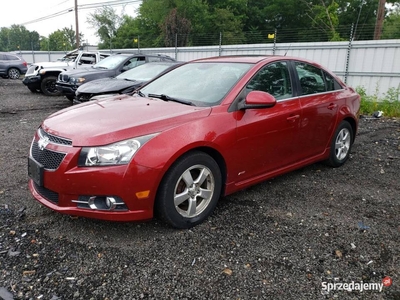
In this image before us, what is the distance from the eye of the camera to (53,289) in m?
2.36

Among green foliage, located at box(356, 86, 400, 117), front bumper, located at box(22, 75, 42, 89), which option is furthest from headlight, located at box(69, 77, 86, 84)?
green foliage, located at box(356, 86, 400, 117)

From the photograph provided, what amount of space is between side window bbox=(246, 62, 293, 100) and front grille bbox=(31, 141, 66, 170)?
76.9 inches

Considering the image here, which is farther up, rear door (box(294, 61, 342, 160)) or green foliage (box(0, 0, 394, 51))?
green foliage (box(0, 0, 394, 51))

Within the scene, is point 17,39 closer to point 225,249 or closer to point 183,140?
point 183,140

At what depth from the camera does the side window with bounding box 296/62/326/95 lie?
166 inches

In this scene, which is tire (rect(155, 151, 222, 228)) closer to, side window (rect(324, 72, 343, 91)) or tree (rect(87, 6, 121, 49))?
side window (rect(324, 72, 343, 91))

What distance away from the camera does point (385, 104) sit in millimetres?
9367

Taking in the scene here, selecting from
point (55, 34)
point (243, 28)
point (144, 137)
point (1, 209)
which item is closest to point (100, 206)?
point (144, 137)

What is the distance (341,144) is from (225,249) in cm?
292

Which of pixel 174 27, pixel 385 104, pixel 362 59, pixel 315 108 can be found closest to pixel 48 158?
pixel 315 108

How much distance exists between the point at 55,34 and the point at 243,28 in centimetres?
7371

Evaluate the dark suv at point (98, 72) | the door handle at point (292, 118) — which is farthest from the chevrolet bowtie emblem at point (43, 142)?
the dark suv at point (98, 72)

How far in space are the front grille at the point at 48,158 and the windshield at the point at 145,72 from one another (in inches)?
223

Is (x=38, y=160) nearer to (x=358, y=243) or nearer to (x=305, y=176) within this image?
(x=358, y=243)
